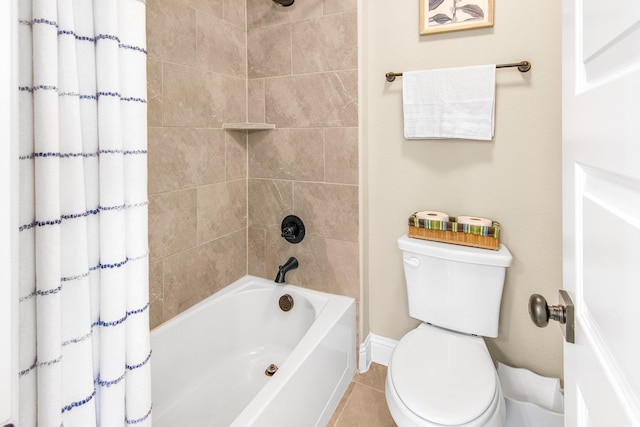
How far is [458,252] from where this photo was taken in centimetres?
156

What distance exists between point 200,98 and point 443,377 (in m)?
1.63

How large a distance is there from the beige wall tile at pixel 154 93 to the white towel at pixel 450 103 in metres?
1.12

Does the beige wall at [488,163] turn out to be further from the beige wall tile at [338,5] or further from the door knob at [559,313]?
the door knob at [559,313]

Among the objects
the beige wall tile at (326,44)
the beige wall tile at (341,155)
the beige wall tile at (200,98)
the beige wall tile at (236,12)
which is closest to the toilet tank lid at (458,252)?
the beige wall tile at (341,155)

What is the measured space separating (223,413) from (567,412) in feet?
4.57

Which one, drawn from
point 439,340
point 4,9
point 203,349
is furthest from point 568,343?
point 203,349

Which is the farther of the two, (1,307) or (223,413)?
(223,413)

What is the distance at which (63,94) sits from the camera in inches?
26.3

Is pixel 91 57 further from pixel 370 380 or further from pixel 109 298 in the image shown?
pixel 370 380

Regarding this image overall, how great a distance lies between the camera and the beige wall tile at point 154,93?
1501 millimetres

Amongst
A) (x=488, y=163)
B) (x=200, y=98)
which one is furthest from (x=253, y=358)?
(x=488, y=163)

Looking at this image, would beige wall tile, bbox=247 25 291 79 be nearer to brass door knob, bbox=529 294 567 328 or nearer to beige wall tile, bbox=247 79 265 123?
beige wall tile, bbox=247 79 265 123

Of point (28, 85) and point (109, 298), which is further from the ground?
point (28, 85)

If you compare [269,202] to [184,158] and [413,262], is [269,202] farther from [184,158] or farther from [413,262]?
[413,262]
